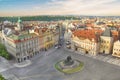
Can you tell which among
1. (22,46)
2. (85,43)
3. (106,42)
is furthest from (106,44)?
(22,46)

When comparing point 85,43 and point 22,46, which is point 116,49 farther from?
point 22,46

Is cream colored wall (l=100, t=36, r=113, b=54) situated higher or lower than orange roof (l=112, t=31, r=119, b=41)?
lower

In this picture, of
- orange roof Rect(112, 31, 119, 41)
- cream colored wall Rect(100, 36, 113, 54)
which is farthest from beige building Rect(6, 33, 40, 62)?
orange roof Rect(112, 31, 119, 41)

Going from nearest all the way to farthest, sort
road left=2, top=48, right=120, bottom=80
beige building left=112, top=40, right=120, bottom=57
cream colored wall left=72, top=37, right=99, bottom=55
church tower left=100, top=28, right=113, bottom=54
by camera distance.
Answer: road left=2, top=48, right=120, bottom=80, beige building left=112, top=40, right=120, bottom=57, cream colored wall left=72, top=37, right=99, bottom=55, church tower left=100, top=28, right=113, bottom=54

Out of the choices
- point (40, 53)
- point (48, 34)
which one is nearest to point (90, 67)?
point (40, 53)

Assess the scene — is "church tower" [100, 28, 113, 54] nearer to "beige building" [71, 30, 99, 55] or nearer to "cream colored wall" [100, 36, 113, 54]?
"cream colored wall" [100, 36, 113, 54]

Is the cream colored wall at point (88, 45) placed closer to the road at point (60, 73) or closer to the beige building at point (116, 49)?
the road at point (60, 73)
